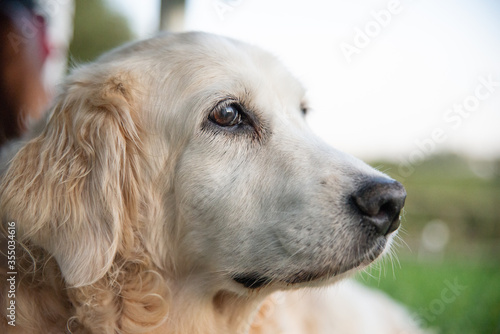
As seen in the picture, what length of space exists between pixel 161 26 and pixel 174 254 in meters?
1.81

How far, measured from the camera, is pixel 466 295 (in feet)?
15.4

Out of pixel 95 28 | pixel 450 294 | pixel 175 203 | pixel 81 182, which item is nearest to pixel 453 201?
pixel 450 294

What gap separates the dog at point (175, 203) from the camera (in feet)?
6.17

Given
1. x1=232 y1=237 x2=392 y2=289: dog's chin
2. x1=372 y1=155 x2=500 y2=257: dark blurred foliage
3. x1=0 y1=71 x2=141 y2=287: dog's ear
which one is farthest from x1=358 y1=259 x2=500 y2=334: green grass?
x1=372 y1=155 x2=500 y2=257: dark blurred foliage

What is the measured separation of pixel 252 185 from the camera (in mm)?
2008

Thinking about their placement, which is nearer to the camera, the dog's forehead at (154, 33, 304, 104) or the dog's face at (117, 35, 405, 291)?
the dog's face at (117, 35, 405, 291)

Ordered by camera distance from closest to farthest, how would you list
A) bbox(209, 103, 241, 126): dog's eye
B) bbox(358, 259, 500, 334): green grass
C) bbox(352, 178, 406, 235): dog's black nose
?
bbox(352, 178, 406, 235): dog's black nose → bbox(209, 103, 241, 126): dog's eye → bbox(358, 259, 500, 334): green grass

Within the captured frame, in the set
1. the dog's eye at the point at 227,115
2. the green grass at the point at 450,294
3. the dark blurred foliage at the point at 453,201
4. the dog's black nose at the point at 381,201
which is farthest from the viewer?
the dark blurred foliage at the point at 453,201

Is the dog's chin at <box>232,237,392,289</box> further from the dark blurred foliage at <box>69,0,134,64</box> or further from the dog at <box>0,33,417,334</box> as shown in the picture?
the dark blurred foliage at <box>69,0,134,64</box>

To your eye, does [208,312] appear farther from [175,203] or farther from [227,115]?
[227,115]

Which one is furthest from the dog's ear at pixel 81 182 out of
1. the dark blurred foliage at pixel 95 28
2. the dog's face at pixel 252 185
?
the dark blurred foliage at pixel 95 28

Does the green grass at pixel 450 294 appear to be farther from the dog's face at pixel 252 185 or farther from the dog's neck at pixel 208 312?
the dog's face at pixel 252 185

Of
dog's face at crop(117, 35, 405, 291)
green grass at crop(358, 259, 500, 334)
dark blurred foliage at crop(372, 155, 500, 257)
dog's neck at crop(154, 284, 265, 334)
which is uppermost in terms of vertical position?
dog's face at crop(117, 35, 405, 291)

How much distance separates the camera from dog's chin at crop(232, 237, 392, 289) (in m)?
1.89
